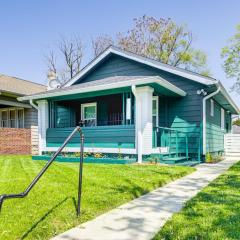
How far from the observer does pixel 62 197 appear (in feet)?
13.9

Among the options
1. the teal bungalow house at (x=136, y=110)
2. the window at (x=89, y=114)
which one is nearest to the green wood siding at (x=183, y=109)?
the teal bungalow house at (x=136, y=110)

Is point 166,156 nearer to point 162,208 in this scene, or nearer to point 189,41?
Answer: point 162,208

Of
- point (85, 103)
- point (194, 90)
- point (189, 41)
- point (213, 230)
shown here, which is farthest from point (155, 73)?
point (189, 41)

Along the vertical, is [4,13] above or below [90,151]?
above

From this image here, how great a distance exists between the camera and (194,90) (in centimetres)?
1059

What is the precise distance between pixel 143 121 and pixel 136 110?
43 cm

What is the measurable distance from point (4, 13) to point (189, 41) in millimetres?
19760

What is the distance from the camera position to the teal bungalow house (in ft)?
29.6

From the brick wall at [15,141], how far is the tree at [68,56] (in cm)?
1942

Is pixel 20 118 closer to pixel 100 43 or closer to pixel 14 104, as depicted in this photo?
pixel 14 104

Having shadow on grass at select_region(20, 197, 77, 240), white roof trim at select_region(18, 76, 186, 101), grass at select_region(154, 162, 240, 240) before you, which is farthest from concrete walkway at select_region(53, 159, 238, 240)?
white roof trim at select_region(18, 76, 186, 101)

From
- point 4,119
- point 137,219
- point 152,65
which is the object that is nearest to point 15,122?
point 4,119

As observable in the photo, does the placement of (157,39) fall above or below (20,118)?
above

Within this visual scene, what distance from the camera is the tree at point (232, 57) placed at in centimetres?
2880
